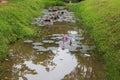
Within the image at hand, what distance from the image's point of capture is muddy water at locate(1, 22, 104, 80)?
11.4 metres

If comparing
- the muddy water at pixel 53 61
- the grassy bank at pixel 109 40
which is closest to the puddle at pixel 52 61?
the muddy water at pixel 53 61

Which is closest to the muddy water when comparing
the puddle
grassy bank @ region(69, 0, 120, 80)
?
the puddle

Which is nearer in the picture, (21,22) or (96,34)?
(96,34)

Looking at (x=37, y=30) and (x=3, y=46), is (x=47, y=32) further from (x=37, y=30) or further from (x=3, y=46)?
(x=3, y=46)

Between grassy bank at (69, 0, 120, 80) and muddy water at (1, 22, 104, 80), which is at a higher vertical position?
grassy bank at (69, 0, 120, 80)

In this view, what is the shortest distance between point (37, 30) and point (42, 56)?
6.05 m

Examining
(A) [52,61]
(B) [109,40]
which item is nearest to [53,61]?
(A) [52,61]

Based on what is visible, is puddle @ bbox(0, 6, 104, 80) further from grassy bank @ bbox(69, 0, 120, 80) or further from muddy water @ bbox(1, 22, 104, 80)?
grassy bank @ bbox(69, 0, 120, 80)

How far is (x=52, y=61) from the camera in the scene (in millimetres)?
13195

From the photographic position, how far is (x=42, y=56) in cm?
1382

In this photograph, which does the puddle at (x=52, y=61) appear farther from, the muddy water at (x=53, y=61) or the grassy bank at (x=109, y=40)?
the grassy bank at (x=109, y=40)

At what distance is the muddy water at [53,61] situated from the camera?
11352mm

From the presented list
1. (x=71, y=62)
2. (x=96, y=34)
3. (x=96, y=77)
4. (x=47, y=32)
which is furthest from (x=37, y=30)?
(x=96, y=77)

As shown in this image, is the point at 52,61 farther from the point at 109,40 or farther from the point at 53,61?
the point at 109,40
